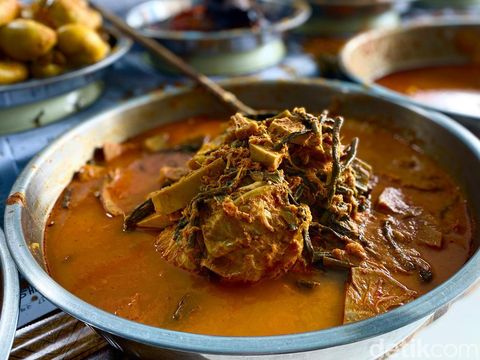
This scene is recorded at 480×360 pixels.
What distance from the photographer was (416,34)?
286 cm

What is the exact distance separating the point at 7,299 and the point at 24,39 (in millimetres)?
1196

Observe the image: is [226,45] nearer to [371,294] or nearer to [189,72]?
[189,72]

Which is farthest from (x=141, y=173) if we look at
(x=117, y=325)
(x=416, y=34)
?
(x=416, y=34)

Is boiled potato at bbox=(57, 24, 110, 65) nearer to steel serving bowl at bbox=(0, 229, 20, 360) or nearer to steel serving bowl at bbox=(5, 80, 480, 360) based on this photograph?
steel serving bowl at bbox=(5, 80, 480, 360)

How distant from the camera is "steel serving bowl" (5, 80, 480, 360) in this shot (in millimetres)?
873

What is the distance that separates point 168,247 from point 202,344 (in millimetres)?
430

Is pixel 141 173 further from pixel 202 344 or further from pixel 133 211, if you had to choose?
pixel 202 344

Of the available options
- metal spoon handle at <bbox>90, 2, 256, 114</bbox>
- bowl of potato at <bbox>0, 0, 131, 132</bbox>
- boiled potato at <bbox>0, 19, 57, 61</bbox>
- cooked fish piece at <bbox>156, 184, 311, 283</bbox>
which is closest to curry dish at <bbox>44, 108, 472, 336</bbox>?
cooked fish piece at <bbox>156, 184, 311, 283</bbox>

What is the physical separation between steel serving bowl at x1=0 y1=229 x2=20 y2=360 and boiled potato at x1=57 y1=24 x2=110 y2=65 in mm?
1049

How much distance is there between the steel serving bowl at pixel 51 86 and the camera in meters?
1.76

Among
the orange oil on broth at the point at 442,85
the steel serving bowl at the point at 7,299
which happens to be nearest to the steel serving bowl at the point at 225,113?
the steel serving bowl at the point at 7,299

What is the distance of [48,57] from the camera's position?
1.92m

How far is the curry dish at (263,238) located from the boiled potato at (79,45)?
698 mm

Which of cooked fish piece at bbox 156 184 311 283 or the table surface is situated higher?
cooked fish piece at bbox 156 184 311 283
